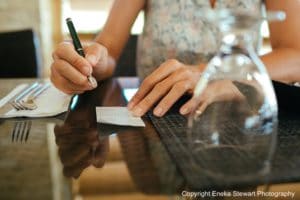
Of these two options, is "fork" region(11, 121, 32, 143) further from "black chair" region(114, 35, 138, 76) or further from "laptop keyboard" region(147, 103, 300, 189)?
"black chair" region(114, 35, 138, 76)

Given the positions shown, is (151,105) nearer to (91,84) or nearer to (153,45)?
(91,84)

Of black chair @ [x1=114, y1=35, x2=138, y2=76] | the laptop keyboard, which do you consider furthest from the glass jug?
black chair @ [x1=114, y1=35, x2=138, y2=76]

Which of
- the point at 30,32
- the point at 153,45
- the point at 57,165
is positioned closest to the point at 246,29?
the point at 57,165

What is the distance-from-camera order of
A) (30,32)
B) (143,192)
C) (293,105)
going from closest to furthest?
(143,192) → (293,105) → (30,32)

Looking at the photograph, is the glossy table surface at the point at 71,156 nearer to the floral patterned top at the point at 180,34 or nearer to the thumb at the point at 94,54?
the thumb at the point at 94,54

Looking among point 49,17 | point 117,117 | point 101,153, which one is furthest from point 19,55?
point 49,17

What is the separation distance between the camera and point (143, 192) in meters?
0.34

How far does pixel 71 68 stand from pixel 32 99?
11cm

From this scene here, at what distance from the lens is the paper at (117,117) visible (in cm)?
53

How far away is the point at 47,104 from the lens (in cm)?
63

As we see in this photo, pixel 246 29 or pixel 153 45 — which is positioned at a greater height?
pixel 246 29

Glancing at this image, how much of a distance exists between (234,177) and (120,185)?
11cm

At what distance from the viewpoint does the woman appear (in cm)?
60

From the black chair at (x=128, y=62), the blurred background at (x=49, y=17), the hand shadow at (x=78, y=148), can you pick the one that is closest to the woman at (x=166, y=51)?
the hand shadow at (x=78, y=148)
